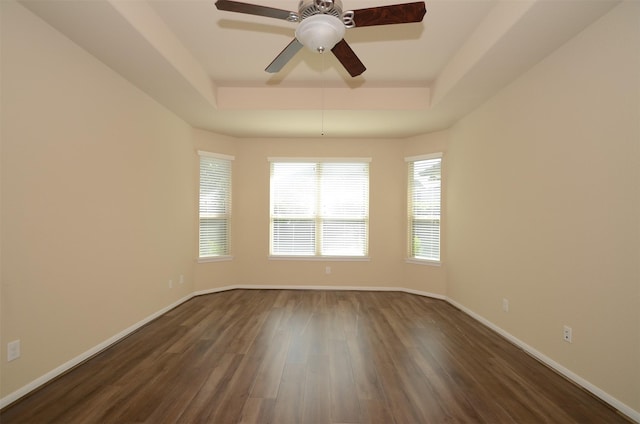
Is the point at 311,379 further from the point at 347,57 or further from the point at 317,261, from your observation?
the point at 317,261

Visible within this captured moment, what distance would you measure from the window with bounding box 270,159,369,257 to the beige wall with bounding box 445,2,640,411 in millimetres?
2166

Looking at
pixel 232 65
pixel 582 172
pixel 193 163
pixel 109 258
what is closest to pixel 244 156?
pixel 193 163

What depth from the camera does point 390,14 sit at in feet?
5.78

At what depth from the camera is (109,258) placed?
296 cm

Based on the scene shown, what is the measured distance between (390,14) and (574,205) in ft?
6.86

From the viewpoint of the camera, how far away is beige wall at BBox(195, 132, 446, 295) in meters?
5.32

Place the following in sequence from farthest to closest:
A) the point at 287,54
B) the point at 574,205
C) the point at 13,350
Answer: the point at 574,205
the point at 287,54
the point at 13,350

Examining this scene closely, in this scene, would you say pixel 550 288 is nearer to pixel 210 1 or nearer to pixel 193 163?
pixel 210 1

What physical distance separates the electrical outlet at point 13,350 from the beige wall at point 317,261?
10.5 ft

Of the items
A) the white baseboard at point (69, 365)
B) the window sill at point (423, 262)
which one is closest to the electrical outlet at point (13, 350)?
the white baseboard at point (69, 365)

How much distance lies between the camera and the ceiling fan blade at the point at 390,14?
5.56 ft

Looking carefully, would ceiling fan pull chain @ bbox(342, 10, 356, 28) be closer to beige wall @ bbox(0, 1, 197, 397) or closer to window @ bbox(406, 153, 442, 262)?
beige wall @ bbox(0, 1, 197, 397)

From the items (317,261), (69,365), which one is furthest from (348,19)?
(317,261)

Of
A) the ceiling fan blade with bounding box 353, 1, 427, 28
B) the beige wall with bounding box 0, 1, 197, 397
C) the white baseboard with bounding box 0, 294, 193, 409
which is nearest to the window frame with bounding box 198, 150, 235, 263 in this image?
the beige wall with bounding box 0, 1, 197, 397
